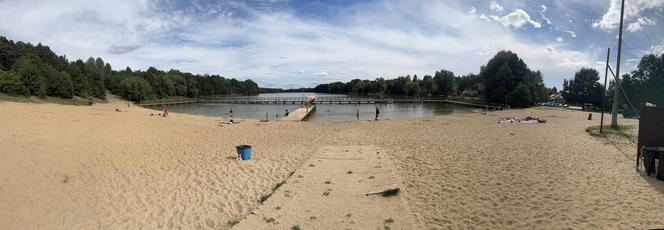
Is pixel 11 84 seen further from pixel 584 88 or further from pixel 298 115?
pixel 584 88

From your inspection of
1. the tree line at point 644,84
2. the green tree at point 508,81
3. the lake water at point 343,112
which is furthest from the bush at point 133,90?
the tree line at point 644,84

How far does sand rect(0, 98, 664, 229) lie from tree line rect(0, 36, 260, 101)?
58.3m

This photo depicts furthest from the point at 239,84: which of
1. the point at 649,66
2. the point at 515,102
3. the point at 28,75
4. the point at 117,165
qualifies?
the point at 117,165

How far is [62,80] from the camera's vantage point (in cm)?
6719

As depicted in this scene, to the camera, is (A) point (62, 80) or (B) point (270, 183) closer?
(B) point (270, 183)

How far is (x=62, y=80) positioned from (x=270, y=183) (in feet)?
254

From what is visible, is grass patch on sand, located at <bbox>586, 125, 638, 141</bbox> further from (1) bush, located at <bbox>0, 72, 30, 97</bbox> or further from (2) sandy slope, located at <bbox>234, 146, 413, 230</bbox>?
(1) bush, located at <bbox>0, 72, 30, 97</bbox>

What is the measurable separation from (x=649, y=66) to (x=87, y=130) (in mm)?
60740

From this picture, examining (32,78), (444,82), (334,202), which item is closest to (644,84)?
(334,202)

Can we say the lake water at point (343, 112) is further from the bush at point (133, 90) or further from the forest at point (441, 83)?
the bush at point (133, 90)

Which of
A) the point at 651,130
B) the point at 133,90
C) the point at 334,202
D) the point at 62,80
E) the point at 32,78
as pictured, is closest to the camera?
the point at 334,202

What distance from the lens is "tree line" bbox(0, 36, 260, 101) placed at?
196ft

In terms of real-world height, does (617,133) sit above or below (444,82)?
below

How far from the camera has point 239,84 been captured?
198000 mm
